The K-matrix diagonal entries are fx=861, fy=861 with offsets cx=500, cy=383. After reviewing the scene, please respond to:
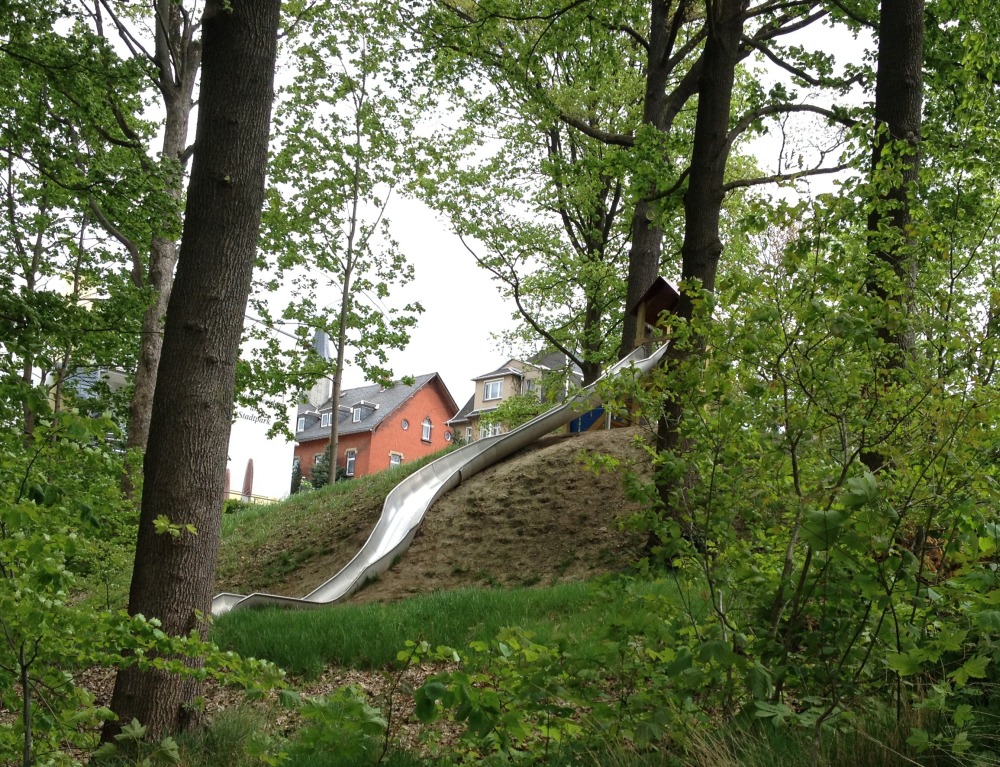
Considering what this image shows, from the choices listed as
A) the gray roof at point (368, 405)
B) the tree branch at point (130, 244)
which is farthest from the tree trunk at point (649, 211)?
the gray roof at point (368, 405)

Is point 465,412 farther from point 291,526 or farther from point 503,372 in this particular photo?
point 291,526

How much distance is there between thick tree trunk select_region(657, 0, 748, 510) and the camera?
978 cm

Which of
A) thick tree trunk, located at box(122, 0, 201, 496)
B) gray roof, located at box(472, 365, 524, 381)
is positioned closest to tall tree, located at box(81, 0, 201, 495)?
thick tree trunk, located at box(122, 0, 201, 496)

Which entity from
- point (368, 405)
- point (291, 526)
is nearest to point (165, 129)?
point (291, 526)

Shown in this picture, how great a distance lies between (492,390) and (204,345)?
5019 centimetres

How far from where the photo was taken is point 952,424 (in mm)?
3297

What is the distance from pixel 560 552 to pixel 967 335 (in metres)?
7.60

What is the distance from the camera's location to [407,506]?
13352 mm

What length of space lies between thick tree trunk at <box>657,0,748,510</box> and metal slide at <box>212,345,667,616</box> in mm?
1469

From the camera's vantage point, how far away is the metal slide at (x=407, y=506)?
1024cm

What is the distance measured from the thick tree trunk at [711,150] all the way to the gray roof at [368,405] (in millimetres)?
40281

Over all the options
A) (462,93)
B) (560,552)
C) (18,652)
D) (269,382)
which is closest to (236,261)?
(18,652)

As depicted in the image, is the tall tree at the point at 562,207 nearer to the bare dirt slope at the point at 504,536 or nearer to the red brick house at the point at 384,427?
the bare dirt slope at the point at 504,536

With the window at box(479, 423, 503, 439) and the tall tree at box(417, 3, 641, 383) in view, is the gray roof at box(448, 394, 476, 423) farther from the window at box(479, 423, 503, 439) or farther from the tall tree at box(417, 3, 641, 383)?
the tall tree at box(417, 3, 641, 383)
